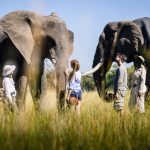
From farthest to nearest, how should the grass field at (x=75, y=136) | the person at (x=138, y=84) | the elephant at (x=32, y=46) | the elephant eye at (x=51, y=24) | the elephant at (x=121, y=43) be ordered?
1. the elephant at (x=121, y=43)
2. the elephant eye at (x=51, y=24)
3. the elephant at (x=32, y=46)
4. the person at (x=138, y=84)
5. the grass field at (x=75, y=136)

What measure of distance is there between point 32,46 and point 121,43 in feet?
10.7

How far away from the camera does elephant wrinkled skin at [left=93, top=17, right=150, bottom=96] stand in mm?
12430

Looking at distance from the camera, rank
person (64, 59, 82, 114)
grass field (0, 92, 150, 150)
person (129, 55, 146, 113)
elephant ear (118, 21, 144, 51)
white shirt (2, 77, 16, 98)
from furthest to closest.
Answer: elephant ear (118, 21, 144, 51) → person (64, 59, 82, 114) → person (129, 55, 146, 113) → white shirt (2, 77, 16, 98) → grass field (0, 92, 150, 150)

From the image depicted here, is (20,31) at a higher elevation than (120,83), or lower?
higher

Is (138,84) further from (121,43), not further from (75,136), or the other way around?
(75,136)

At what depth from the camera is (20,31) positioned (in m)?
10.2

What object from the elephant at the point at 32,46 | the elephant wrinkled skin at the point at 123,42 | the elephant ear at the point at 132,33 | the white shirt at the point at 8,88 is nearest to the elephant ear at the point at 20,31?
the elephant at the point at 32,46

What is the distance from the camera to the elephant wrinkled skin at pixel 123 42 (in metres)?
12.4

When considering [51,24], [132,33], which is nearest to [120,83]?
[51,24]

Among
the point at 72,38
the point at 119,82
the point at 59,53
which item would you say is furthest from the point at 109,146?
the point at 72,38

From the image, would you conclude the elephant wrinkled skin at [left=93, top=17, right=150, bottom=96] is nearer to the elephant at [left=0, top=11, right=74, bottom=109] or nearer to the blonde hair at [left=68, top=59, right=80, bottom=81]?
the elephant at [left=0, top=11, right=74, bottom=109]

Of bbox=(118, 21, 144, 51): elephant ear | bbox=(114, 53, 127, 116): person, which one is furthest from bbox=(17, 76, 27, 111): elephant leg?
bbox=(118, 21, 144, 51): elephant ear

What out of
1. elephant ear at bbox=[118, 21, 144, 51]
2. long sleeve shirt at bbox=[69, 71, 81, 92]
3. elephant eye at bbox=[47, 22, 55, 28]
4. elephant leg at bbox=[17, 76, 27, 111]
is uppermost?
elephant eye at bbox=[47, 22, 55, 28]

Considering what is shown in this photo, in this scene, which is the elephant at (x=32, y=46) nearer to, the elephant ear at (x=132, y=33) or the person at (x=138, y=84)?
the person at (x=138, y=84)
